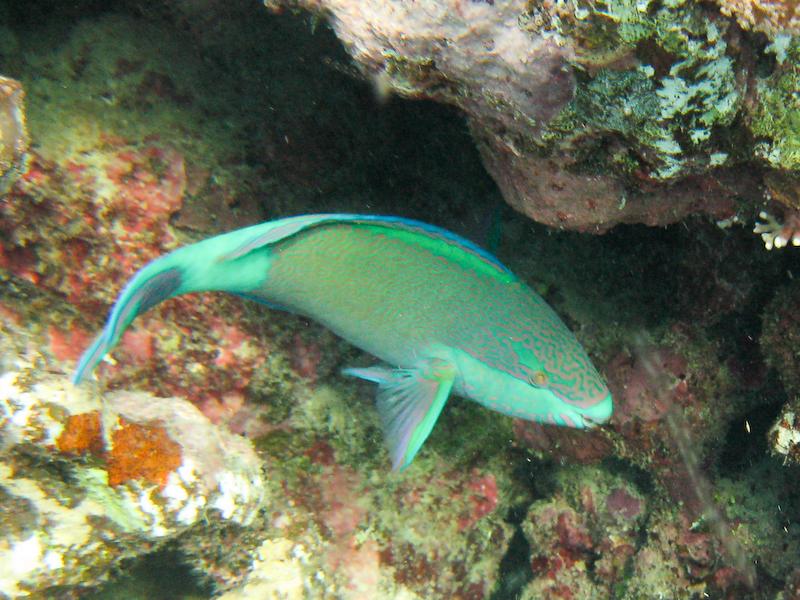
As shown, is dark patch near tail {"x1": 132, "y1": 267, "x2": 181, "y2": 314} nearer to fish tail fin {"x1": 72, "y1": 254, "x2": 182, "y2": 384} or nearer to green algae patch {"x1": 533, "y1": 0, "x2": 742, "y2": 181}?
fish tail fin {"x1": 72, "y1": 254, "x2": 182, "y2": 384}

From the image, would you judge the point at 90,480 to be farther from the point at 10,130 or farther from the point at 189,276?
the point at 10,130

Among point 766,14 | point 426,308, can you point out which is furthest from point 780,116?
point 426,308

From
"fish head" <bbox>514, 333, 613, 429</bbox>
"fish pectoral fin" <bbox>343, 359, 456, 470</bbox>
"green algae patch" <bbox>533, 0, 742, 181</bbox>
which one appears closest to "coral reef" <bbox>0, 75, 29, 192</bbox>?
"fish pectoral fin" <bbox>343, 359, 456, 470</bbox>

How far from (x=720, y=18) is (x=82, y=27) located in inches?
129

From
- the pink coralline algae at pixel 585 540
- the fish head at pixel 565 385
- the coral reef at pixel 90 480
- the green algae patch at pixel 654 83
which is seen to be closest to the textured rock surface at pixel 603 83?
the green algae patch at pixel 654 83

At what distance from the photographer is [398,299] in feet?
8.49

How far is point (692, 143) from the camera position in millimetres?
1993

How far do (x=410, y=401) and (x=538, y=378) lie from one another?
2.02ft

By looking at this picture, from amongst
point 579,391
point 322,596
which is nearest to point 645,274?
point 579,391

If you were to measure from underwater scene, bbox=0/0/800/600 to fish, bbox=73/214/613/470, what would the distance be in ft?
0.05

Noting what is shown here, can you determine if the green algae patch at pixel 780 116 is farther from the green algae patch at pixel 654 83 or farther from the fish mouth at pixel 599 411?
the fish mouth at pixel 599 411

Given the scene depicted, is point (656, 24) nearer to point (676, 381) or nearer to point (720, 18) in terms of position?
point (720, 18)

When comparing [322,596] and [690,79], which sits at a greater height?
[690,79]

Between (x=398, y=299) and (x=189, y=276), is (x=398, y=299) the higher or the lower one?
the higher one
